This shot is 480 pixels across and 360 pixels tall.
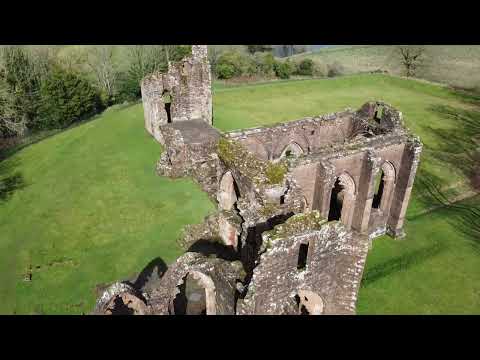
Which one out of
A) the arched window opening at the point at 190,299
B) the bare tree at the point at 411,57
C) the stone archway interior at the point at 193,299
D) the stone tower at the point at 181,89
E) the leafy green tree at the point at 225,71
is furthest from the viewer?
the bare tree at the point at 411,57

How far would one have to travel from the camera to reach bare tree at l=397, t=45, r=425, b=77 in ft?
202

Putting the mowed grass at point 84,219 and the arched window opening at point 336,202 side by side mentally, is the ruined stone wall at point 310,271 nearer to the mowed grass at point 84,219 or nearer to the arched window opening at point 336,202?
the mowed grass at point 84,219

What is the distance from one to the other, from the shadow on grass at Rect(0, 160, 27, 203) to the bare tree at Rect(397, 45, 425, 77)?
56564 millimetres

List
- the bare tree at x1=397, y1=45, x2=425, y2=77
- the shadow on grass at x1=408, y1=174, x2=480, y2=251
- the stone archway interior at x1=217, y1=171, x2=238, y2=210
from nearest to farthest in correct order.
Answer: the stone archway interior at x1=217, y1=171, x2=238, y2=210 → the shadow on grass at x1=408, y1=174, x2=480, y2=251 → the bare tree at x1=397, y1=45, x2=425, y2=77

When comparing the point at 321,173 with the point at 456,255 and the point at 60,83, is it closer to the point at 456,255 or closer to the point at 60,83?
the point at 456,255

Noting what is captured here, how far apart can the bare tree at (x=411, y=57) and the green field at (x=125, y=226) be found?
1276 inches

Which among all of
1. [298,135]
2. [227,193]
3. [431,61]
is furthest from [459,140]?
[431,61]

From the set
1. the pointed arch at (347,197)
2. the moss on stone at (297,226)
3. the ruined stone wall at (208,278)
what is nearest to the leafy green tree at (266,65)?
the pointed arch at (347,197)

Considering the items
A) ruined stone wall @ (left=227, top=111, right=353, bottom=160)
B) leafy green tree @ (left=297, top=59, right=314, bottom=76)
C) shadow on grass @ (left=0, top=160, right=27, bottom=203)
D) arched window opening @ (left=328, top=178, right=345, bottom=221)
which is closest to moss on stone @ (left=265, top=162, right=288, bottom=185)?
ruined stone wall @ (left=227, top=111, right=353, bottom=160)

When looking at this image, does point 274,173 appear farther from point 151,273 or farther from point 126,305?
point 126,305

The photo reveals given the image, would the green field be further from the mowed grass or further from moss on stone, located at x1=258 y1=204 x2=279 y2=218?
moss on stone, located at x1=258 y1=204 x2=279 y2=218

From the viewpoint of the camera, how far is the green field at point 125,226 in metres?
16.4

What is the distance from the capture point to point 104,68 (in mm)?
47031

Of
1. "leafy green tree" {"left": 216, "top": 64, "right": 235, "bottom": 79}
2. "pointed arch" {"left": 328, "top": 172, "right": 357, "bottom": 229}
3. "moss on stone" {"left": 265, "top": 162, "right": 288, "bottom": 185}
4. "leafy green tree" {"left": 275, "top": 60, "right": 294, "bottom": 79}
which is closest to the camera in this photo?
"moss on stone" {"left": 265, "top": 162, "right": 288, "bottom": 185}
